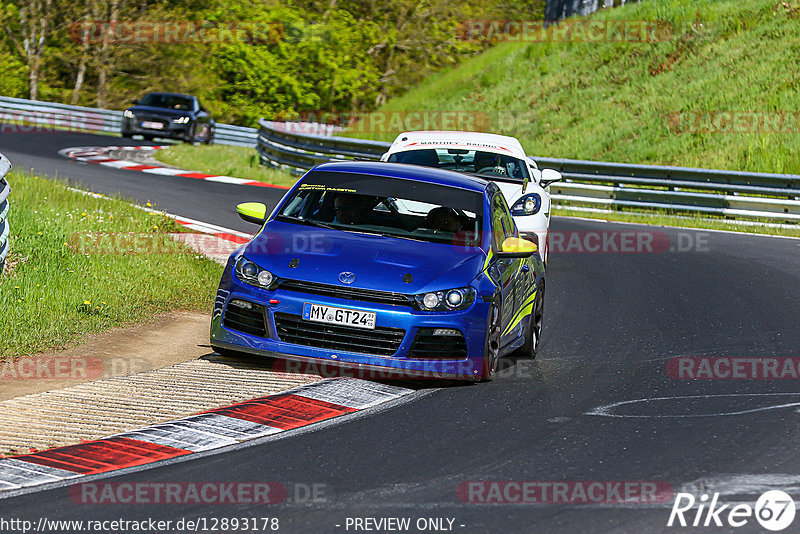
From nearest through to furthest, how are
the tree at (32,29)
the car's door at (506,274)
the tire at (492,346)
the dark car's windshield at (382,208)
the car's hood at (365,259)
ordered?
1. the car's hood at (365,259)
2. the tire at (492,346)
3. the car's door at (506,274)
4. the dark car's windshield at (382,208)
5. the tree at (32,29)

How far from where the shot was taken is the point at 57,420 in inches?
266

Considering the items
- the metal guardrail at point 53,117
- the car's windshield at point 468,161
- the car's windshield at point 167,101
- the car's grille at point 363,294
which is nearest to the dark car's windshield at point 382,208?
the car's grille at point 363,294

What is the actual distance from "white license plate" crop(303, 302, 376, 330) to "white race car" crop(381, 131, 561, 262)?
19.2ft

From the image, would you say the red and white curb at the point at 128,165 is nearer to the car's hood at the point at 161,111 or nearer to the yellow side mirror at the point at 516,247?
the car's hood at the point at 161,111

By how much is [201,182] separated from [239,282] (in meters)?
15.4

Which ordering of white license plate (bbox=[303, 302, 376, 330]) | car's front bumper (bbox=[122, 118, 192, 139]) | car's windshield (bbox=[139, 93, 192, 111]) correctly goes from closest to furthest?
white license plate (bbox=[303, 302, 376, 330]) → car's front bumper (bbox=[122, 118, 192, 139]) → car's windshield (bbox=[139, 93, 192, 111])

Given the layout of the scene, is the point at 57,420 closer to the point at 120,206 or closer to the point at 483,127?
the point at 120,206

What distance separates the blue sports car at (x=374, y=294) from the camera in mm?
7812

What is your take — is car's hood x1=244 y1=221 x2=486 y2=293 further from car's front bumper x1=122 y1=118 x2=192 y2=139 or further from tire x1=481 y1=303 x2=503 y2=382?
car's front bumper x1=122 y1=118 x2=192 y2=139

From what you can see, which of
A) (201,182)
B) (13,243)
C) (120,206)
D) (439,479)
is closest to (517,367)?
(439,479)

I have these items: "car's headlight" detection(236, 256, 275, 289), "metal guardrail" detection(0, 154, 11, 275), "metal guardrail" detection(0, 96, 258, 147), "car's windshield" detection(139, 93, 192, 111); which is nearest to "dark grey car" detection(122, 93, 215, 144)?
"car's windshield" detection(139, 93, 192, 111)

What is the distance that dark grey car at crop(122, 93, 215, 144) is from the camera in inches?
1335

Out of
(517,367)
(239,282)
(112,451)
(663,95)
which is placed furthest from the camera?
(663,95)

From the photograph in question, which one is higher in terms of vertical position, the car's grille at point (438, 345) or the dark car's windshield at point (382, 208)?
the dark car's windshield at point (382, 208)
